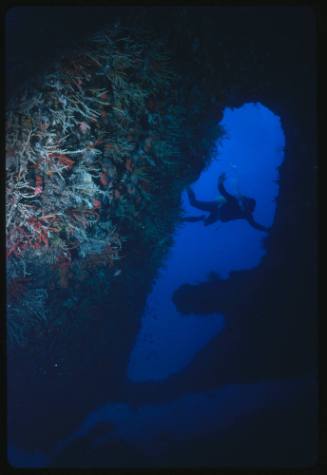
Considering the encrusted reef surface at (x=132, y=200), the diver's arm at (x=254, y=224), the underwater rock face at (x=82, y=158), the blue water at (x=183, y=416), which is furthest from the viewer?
the diver's arm at (x=254, y=224)

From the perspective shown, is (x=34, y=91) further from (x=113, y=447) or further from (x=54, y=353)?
(x=113, y=447)

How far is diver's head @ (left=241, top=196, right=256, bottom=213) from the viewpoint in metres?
4.27

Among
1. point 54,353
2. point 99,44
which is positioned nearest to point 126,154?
point 99,44

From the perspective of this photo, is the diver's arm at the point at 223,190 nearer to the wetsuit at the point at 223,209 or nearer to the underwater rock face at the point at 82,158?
the wetsuit at the point at 223,209

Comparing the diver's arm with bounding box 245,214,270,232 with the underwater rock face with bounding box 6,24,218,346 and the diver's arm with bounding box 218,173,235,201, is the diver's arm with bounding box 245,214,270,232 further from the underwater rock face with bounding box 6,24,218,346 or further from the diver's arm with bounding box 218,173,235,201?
the underwater rock face with bounding box 6,24,218,346

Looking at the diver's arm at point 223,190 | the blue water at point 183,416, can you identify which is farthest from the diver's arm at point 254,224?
the blue water at point 183,416

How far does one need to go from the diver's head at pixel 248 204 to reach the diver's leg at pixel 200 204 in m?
0.44

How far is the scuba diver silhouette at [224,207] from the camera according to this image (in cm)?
429

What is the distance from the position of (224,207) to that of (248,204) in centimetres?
37

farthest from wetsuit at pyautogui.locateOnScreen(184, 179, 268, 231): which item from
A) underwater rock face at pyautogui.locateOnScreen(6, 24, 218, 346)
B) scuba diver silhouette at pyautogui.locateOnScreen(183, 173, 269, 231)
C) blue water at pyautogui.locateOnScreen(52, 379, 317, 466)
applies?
blue water at pyautogui.locateOnScreen(52, 379, 317, 466)

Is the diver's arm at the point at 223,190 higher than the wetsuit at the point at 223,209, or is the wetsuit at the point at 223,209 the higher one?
the diver's arm at the point at 223,190

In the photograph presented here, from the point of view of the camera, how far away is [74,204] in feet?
10.1

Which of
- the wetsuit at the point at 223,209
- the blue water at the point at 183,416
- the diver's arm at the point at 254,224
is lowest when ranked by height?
the blue water at the point at 183,416

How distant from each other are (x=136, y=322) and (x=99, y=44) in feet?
14.0
